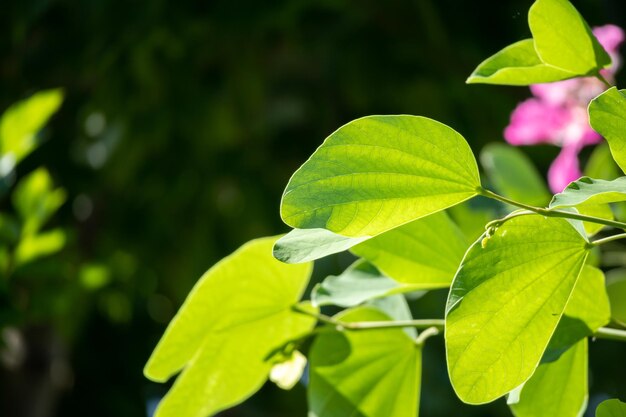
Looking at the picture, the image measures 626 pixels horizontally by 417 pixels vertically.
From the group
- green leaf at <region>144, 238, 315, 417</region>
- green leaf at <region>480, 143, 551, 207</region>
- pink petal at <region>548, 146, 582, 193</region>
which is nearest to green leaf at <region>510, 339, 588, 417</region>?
green leaf at <region>144, 238, 315, 417</region>

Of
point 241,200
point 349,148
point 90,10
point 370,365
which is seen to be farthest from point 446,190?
point 241,200

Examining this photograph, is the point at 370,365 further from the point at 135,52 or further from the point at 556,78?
the point at 135,52

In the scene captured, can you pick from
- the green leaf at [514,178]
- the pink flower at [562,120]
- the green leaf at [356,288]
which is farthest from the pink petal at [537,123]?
the green leaf at [356,288]

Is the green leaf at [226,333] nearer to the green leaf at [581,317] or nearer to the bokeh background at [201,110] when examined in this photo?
the green leaf at [581,317]

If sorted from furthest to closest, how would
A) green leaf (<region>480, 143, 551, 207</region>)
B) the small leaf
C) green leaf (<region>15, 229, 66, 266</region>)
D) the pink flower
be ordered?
the pink flower
green leaf (<region>15, 229, 66, 266</region>)
green leaf (<region>480, 143, 551, 207</region>)
the small leaf

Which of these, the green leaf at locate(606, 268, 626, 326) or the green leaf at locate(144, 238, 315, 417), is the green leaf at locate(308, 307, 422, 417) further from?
the green leaf at locate(606, 268, 626, 326)
